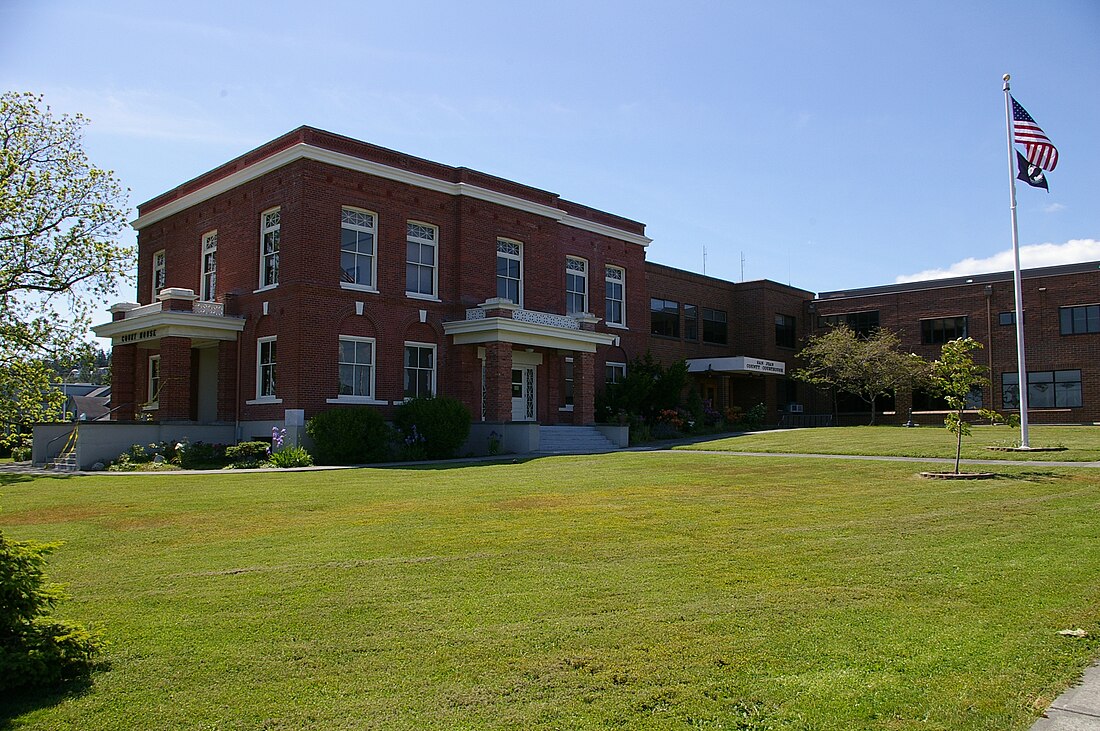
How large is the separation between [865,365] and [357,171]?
26.9 meters

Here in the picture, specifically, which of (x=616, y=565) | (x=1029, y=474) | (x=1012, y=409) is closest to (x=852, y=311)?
(x=1012, y=409)

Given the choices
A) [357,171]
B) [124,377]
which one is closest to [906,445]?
[357,171]

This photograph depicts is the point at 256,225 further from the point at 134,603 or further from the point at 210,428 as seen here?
the point at 134,603

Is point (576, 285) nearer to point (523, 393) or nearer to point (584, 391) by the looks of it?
point (584, 391)

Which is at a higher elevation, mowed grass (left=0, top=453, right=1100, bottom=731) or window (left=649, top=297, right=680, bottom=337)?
window (left=649, top=297, right=680, bottom=337)

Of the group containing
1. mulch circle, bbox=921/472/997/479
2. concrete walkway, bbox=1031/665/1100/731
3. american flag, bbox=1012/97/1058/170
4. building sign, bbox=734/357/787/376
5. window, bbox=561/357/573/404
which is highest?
american flag, bbox=1012/97/1058/170

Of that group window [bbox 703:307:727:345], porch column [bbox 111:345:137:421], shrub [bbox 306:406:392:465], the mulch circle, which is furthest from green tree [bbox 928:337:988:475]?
porch column [bbox 111:345:137:421]

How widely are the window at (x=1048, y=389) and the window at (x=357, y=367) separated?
3097 cm

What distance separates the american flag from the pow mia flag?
10cm

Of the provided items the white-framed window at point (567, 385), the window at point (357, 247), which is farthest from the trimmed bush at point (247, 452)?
the white-framed window at point (567, 385)

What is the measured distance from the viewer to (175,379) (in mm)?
26500

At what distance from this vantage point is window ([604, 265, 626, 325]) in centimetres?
3631

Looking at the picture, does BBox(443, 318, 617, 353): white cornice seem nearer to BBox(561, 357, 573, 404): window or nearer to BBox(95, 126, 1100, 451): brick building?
BBox(95, 126, 1100, 451): brick building

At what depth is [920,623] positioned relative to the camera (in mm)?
6016
